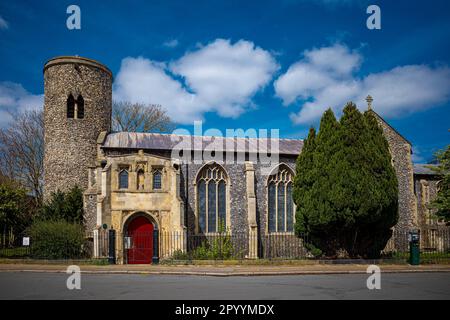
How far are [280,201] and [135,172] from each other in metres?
10.2

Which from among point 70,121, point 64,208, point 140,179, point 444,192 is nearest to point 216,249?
point 140,179

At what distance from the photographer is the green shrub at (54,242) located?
67.6ft

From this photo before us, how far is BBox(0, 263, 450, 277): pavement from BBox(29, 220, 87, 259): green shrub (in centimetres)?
102

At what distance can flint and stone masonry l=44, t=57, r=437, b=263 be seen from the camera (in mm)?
23094

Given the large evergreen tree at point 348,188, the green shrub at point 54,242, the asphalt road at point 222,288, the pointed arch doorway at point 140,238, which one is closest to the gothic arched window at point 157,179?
the pointed arch doorway at point 140,238

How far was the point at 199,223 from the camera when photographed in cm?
2620

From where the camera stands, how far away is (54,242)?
2067 cm

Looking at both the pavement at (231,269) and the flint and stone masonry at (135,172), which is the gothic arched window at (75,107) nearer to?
the flint and stone masonry at (135,172)

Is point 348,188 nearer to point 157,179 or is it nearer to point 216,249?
point 216,249

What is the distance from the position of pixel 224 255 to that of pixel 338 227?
630 centimetres

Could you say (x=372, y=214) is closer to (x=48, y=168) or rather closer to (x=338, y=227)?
(x=338, y=227)

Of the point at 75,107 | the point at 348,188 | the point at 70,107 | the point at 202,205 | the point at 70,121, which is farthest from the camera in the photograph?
the point at 70,107

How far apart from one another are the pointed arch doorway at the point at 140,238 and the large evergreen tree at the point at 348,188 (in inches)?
322
